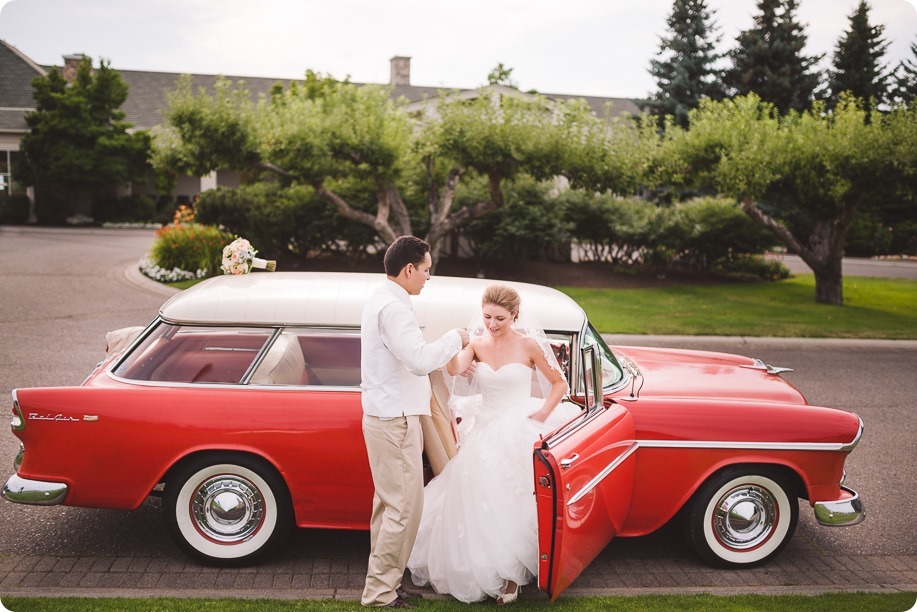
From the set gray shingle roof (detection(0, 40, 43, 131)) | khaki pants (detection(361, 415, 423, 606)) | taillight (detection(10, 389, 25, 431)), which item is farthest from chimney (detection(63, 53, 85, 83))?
khaki pants (detection(361, 415, 423, 606))

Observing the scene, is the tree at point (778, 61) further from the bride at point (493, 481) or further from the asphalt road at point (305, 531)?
the bride at point (493, 481)

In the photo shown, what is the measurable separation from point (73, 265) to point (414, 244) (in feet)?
57.5

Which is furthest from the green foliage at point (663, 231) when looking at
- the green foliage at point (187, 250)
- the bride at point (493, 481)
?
the bride at point (493, 481)

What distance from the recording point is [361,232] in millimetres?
21047

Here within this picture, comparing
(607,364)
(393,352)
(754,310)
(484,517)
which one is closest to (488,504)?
(484,517)

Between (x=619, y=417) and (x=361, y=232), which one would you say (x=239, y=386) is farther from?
(x=361, y=232)

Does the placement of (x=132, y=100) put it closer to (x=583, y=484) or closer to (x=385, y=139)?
(x=385, y=139)

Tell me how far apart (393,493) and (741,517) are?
211 cm

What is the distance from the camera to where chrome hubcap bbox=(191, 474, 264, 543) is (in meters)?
4.55

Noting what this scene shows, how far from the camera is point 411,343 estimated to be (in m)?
3.92

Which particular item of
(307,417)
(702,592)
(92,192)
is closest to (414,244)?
(307,417)

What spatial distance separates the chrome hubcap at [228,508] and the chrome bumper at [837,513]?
10.7 ft

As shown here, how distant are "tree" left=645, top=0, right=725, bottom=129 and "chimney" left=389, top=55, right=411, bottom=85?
15.1 metres

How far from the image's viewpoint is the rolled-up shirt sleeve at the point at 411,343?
12.8 feet
